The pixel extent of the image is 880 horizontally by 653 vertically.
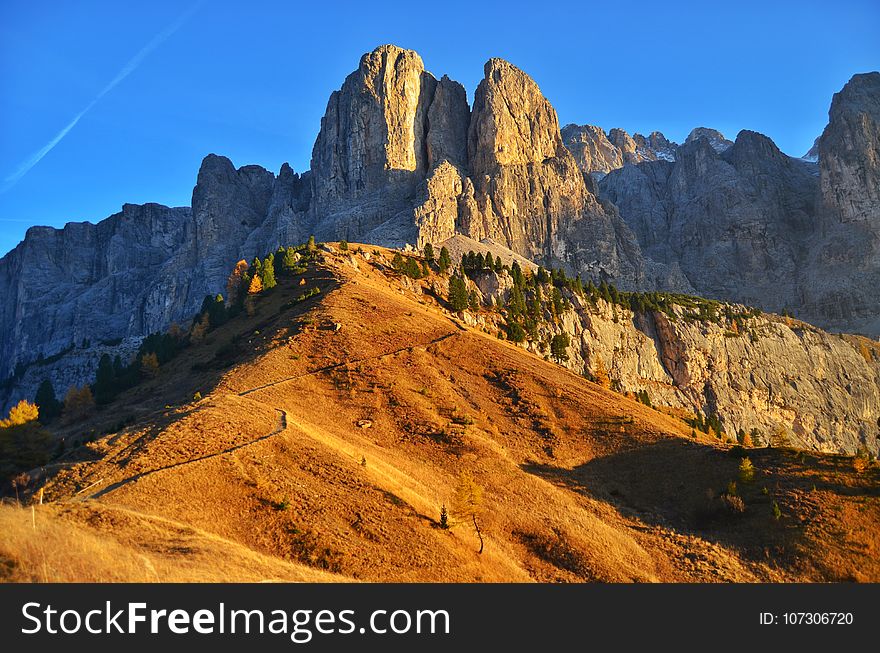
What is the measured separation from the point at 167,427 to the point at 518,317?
6777 centimetres

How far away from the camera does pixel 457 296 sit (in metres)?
93.2

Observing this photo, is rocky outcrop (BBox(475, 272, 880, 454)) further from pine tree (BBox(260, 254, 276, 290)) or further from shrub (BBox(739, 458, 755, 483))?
shrub (BBox(739, 458, 755, 483))

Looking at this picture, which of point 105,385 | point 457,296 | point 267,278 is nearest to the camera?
point 105,385

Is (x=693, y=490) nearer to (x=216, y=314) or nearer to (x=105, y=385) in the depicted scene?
(x=105, y=385)

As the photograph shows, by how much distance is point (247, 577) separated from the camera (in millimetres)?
23984

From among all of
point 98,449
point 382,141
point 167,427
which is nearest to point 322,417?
point 167,427

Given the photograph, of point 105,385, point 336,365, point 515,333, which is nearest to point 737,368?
point 515,333

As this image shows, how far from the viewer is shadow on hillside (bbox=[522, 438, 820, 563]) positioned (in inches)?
1580

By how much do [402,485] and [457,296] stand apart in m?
55.0

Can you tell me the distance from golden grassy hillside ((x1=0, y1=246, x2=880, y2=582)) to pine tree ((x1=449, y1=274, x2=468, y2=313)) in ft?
79.9

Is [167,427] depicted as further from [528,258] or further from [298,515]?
[528,258]

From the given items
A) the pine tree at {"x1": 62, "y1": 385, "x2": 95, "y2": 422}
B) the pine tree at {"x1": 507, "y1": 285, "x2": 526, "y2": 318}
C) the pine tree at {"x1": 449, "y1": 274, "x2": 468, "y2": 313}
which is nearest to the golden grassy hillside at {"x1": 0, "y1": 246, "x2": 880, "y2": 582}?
the pine tree at {"x1": 62, "y1": 385, "x2": 95, "y2": 422}

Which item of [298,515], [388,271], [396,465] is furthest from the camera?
[388,271]

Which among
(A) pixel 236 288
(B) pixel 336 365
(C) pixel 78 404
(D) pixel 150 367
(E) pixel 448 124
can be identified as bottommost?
(C) pixel 78 404
